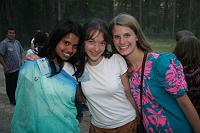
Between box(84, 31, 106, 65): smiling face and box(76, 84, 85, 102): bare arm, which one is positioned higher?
box(84, 31, 106, 65): smiling face

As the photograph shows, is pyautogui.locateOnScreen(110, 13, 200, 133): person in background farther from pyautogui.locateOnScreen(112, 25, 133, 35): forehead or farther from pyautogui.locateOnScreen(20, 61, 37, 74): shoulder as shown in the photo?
pyautogui.locateOnScreen(20, 61, 37, 74): shoulder

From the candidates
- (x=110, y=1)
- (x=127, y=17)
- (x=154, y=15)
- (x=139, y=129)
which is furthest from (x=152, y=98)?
(x=154, y=15)

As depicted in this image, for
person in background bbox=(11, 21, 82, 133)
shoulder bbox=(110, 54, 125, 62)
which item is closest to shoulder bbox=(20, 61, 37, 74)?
person in background bbox=(11, 21, 82, 133)

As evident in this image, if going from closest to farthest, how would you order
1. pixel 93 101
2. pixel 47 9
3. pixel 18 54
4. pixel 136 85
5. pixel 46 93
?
pixel 46 93 → pixel 136 85 → pixel 93 101 → pixel 18 54 → pixel 47 9

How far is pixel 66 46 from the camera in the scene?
101 inches

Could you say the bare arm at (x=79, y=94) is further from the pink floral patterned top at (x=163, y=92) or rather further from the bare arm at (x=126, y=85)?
the pink floral patterned top at (x=163, y=92)

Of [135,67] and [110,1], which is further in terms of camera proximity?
[110,1]

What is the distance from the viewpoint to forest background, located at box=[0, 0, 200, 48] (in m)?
25.2

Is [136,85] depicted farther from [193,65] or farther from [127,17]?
[193,65]

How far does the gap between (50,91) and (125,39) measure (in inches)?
28.0

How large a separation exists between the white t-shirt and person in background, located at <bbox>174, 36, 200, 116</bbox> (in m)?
0.64

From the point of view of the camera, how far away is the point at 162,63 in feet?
7.97

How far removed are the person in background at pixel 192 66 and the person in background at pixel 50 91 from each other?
1118 millimetres

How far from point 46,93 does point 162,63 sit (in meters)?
0.83
